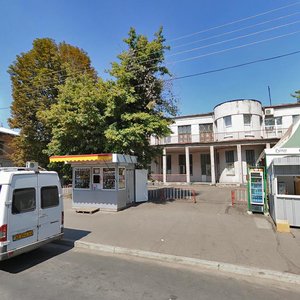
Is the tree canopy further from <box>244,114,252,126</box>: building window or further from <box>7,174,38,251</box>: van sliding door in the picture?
<box>244,114,252,126</box>: building window

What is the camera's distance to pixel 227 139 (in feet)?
88.3

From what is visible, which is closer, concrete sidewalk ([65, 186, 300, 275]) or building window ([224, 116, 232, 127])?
concrete sidewalk ([65, 186, 300, 275])

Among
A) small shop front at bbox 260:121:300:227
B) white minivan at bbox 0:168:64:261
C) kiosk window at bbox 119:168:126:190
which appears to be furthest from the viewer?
kiosk window at bbox 119:168:126:190

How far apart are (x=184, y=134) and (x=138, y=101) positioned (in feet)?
53.7

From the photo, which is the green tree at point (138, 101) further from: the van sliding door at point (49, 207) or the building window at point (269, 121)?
the building window at point (269, 121)

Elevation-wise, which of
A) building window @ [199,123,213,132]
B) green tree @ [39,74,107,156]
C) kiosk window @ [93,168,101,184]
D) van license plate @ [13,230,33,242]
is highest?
building window @ [199,123,213,132]

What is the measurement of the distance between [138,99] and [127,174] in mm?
4543

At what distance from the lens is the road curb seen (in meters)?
5.21

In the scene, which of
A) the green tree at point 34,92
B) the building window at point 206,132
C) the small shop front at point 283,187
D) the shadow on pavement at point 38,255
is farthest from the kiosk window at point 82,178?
the building window at point 206,132

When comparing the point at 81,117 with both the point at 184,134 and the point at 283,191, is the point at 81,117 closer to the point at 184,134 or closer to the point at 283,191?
the point at 283,191

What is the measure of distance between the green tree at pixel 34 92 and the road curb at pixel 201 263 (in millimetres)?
17809

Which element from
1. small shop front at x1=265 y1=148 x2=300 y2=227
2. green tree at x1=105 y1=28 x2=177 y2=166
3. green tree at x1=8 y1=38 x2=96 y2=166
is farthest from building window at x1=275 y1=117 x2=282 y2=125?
green tree at x1=8 y1=38 x2=96 y2=166

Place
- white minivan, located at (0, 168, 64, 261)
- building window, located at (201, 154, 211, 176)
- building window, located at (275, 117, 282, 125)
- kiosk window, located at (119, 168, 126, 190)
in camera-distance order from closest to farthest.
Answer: white minivan, located at (0, 168, 64, 261) < kiosk window, located at (119, 168, 126, 190) < building window, located at (275, 117, 282, 125) < building window, located at (201, 154, 211, 176)

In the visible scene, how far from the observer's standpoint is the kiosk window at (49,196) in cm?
665
